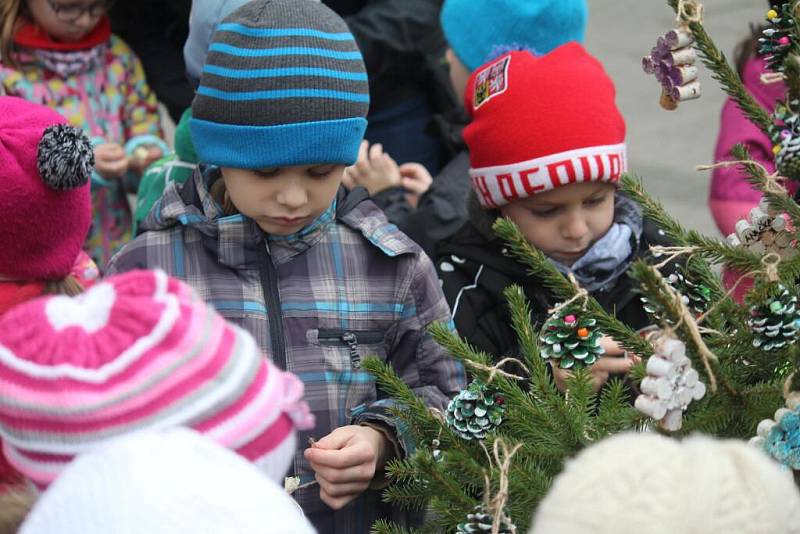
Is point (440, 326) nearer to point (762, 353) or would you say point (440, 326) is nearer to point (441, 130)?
point (762, 353)

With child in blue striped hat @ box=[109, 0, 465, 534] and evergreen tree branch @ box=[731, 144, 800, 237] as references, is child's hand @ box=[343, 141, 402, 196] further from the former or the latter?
evergreen tree branch @ box=[731, 144, 800, 237]

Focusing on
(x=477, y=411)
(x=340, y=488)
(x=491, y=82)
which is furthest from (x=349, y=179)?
(x=477, y=411)

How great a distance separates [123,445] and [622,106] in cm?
595

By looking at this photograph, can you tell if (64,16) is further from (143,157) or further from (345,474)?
(345,474)

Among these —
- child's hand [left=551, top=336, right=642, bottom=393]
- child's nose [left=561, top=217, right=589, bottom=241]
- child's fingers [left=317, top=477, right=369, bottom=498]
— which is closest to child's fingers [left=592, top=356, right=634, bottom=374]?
child's hand [left=551, top=336, right=642, bottom=393]

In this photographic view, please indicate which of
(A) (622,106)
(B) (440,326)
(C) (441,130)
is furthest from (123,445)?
(A) (622,106)

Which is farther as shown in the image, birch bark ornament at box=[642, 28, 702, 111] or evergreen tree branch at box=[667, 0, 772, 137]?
birch bark ornament at box=[642, 28, 702, 111]

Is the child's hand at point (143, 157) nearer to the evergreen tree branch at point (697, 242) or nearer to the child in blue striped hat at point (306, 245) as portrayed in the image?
the child in blue striped hat at point (306, 245)

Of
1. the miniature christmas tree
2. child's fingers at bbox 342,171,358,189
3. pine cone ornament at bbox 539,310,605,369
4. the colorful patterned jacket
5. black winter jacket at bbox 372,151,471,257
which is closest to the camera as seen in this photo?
the miniature christmas tree

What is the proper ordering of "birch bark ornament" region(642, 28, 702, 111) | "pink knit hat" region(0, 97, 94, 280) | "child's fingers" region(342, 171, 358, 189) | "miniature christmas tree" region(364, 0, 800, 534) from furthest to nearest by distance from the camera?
"child's fingers" region(342, 171, 358, 189)
"pink knit hat" region(0, 97, 94, 280)
"birch bark ornament" region(642, 28, 702, 111)
"miniature christmas tree" region(364, 0, 800, 534)

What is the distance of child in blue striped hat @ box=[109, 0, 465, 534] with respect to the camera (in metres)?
2.07

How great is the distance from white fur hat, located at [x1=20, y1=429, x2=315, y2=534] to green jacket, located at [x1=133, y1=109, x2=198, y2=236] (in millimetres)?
1648

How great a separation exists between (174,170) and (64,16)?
635 mm

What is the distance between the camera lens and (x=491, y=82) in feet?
8.43
